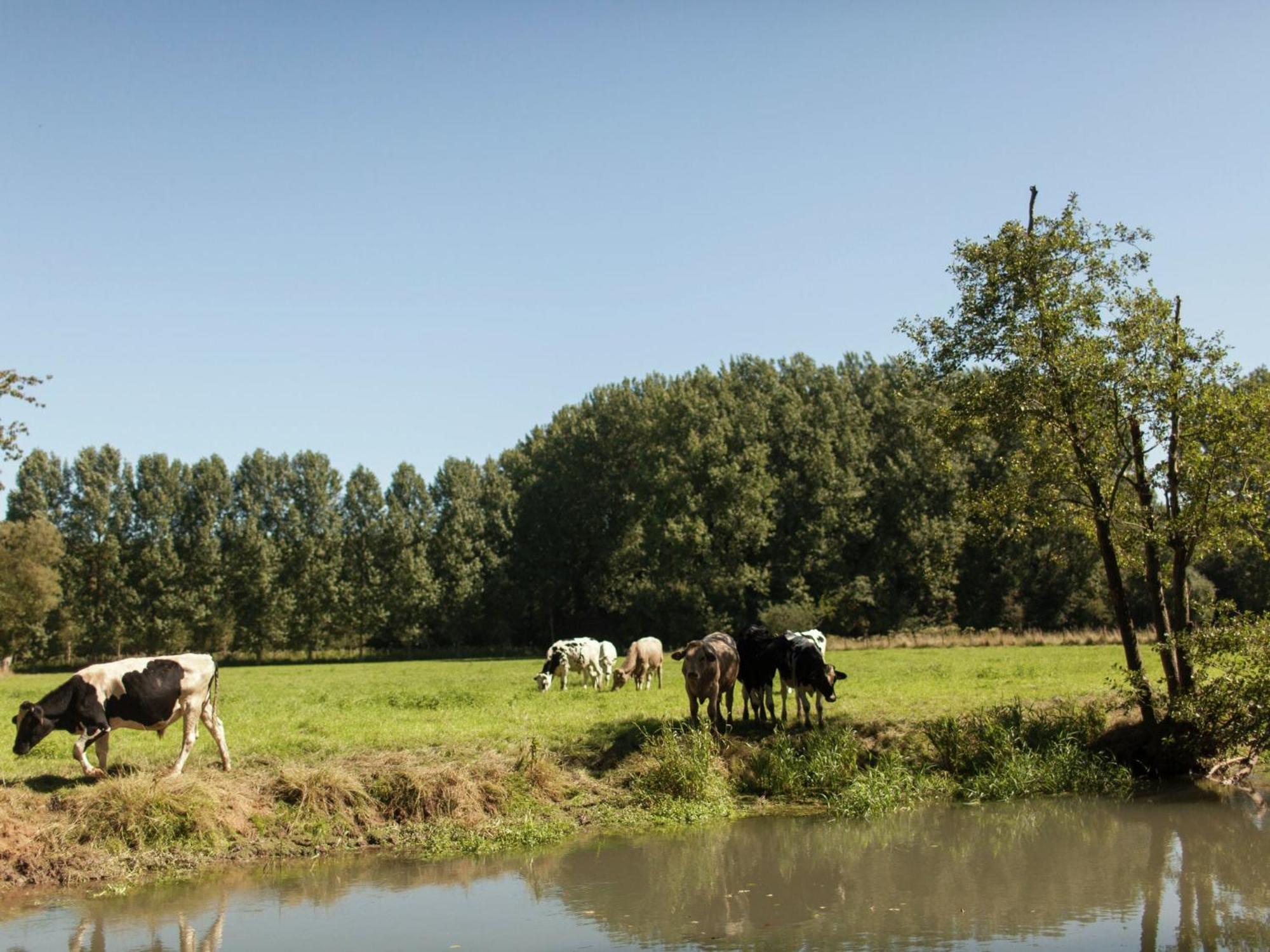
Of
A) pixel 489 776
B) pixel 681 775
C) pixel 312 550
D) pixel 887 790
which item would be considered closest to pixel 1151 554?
pixel 887 790

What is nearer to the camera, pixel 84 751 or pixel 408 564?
pixel 84 751

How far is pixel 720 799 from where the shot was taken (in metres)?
17.0

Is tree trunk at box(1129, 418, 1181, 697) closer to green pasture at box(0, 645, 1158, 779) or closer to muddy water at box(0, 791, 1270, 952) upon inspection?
green pasture at box(0, 645, 1158, 779)

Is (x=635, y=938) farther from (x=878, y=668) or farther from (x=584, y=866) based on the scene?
(x=878, y=668)

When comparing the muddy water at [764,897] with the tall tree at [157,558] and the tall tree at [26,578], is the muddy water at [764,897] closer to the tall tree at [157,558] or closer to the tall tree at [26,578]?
the tall tree at [26,578]

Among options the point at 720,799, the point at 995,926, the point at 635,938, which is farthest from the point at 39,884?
the point at 995,926

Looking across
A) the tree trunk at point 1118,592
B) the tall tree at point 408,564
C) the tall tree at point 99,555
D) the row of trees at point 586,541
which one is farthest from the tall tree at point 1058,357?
the tall tree at point 99,555

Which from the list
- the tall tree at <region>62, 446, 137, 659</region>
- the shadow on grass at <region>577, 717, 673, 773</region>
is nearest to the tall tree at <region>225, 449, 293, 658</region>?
the tall tree at <region>62, 446, 137, 659</region>

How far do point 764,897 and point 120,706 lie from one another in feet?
33.6

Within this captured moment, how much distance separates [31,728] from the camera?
630 inches

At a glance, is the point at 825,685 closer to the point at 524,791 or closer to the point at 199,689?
the point at 524,791

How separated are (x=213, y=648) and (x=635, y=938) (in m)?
65.8

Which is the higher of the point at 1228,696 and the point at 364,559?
the point at 364,559

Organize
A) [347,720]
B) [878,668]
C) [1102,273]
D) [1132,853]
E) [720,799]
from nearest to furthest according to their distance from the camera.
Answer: [1132,853], [720,799], [1102,273], [347,720], [878,668]
